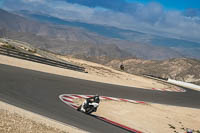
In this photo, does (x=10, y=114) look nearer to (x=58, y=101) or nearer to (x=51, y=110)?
(x=51, y=110)

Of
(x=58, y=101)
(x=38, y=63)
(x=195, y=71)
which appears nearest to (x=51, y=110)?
(x=58, y=101)

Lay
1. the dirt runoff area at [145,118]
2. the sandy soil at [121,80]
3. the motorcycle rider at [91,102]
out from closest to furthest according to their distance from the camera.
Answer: the motorcycle rider at [91,102], the dirt runoff area at [145,118], the sandy soil at [121,80]

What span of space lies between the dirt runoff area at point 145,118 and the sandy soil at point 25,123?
460cm

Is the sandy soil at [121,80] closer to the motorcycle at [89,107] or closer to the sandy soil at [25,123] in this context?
the motorcycle at [89,107]

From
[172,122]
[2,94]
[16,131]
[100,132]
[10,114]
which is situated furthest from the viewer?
[172,122]

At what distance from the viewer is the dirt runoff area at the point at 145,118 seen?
14344 mm

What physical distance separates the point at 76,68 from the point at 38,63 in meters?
4.92

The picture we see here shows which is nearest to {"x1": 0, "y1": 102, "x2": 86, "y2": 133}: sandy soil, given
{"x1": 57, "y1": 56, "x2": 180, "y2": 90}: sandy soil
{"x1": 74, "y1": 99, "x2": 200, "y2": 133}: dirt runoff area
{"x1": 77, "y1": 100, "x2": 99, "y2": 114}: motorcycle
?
{"x1": 77, "y1": 100, "x2": 99, "y2": 114}: motorcycle

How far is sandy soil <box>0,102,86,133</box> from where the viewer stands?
8.31m

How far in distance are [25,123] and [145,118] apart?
28.3 ft

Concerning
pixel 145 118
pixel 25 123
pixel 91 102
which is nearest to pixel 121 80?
pixel 145 118

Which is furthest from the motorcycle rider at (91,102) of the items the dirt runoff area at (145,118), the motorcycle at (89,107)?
the dirt runoff area at (145,118)

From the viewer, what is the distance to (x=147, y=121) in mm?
15430

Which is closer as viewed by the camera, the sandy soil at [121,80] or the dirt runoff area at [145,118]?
the dirt runoff area at [145,118]
